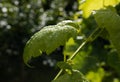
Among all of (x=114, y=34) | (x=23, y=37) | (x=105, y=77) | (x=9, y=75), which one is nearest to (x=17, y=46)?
(x=23, y=37)

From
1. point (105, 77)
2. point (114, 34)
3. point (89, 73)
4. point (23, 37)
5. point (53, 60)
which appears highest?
point (114, 34)

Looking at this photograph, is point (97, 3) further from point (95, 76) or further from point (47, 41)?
point (95, 76)

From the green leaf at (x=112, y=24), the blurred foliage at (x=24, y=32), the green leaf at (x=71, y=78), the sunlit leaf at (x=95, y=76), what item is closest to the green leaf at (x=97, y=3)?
the green leaf at (x=112, y=24)

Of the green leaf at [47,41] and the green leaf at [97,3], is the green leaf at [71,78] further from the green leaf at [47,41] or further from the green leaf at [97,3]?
the green leaf at [97,3]

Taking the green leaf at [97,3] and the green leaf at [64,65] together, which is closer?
the green leaf at [64,65]

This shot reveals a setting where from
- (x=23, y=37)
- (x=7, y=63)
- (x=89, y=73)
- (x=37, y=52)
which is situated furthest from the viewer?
(x=7, y=63)

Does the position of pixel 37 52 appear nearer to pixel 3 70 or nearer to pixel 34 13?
pixel 34 13

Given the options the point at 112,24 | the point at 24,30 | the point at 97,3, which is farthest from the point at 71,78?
the point at 24,30

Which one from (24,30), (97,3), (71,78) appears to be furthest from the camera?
(24,30)
